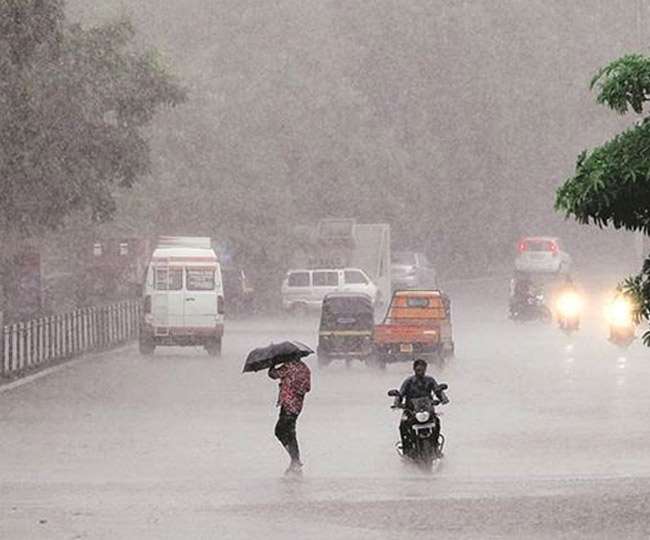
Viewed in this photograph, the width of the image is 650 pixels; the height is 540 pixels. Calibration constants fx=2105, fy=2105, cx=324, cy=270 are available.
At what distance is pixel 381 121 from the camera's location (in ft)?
332

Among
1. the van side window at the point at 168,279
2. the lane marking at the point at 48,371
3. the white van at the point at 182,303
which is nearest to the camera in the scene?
the lane marking at the point at 48,371

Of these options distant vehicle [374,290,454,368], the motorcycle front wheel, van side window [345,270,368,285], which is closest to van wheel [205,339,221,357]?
distant vehicle [374,290,454,368]

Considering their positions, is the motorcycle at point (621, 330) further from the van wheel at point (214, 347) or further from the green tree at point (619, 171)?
the green tree at point (619, 171)

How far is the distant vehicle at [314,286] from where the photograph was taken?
74188mm

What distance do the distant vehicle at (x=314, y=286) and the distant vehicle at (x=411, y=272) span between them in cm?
659

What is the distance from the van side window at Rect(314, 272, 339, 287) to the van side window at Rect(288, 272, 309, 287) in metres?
0.33

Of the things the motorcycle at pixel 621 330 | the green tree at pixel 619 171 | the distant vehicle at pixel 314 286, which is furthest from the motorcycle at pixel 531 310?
the green tree at pixel 619 171

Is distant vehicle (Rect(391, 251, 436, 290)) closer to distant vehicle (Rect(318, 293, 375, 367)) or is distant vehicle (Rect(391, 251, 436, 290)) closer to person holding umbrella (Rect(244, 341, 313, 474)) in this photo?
distant vehicle (Rect(318, 293, 375, 367))

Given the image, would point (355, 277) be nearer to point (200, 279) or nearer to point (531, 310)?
point (531, 310)

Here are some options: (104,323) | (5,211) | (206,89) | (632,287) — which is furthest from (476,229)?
(632,287)

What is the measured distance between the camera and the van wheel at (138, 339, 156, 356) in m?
50.2

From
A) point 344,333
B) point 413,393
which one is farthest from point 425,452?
Result: point 344,333

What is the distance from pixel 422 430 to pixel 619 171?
706 cm

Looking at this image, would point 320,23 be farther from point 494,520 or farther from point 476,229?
point 494,520
